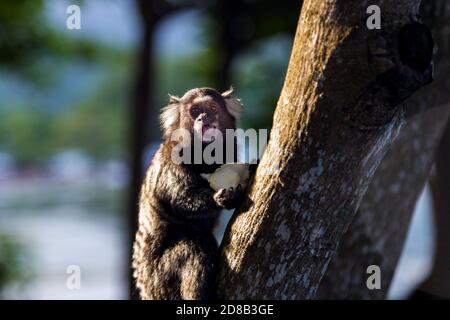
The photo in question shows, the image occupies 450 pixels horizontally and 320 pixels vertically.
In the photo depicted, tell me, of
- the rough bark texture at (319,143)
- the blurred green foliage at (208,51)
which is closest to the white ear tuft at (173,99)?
the rough bark texture at (319,143)

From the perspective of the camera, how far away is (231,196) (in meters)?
3.59

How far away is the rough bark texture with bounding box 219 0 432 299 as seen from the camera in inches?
120

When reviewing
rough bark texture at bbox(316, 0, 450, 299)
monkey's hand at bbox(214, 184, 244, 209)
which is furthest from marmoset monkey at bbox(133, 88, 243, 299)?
rough bark texture at bbox(316, 0, 450, 299)

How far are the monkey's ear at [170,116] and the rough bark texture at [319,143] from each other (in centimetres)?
116

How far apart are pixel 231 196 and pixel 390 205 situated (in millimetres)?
1687

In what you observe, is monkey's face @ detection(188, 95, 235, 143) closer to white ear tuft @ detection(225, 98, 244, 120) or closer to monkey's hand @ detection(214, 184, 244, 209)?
white ear tuft @ detection(225, 98, 244, 120)

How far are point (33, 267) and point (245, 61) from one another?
494 centimetres

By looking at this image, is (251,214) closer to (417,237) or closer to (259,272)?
(259,272)

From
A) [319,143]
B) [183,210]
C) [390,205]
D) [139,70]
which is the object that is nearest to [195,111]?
[183,210]

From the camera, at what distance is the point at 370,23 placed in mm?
3051

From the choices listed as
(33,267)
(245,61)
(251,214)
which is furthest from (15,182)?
(251,214)

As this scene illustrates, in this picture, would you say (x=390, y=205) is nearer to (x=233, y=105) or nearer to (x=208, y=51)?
(x=233, y=105)

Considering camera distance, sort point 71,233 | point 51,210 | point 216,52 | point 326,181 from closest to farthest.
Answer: point 326,181 < point 216,52 < point 71,233 < point 51,210

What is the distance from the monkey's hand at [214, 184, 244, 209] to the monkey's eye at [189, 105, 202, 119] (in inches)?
32.3
